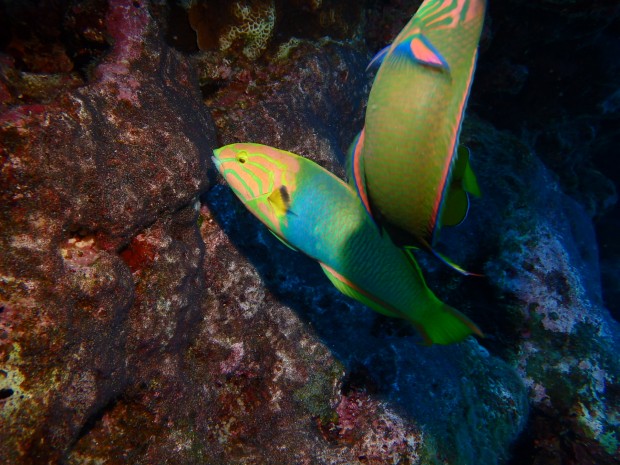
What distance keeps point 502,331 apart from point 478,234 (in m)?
1.30

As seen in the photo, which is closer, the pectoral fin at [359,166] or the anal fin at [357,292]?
the pectoral fin at [359,166]

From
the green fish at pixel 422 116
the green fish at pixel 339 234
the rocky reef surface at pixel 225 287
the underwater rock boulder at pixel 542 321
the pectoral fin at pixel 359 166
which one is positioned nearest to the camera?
the green fish at pixel 422 116

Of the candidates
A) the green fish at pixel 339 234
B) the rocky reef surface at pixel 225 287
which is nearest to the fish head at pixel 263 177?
the green fish at pixel 339 234

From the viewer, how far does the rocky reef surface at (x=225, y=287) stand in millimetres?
1690

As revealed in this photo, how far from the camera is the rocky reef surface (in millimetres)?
1690

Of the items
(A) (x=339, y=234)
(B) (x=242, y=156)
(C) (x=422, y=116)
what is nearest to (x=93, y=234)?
(B) (x=242, y=156)

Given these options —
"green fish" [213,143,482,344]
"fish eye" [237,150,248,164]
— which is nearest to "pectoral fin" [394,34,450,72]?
"green fish" [213,143,482,344]

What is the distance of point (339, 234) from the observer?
1.54 metres

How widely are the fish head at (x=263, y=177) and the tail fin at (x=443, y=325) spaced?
0.75 metres

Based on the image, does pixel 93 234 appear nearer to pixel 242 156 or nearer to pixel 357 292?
pixel 242 156

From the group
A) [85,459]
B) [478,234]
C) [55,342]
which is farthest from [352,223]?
[478,234]

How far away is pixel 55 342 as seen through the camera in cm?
166

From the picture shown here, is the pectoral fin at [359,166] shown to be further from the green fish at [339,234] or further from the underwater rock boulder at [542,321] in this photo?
the underwater rock boulder at [542,321]

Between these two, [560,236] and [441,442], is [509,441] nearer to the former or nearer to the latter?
[441,442]
